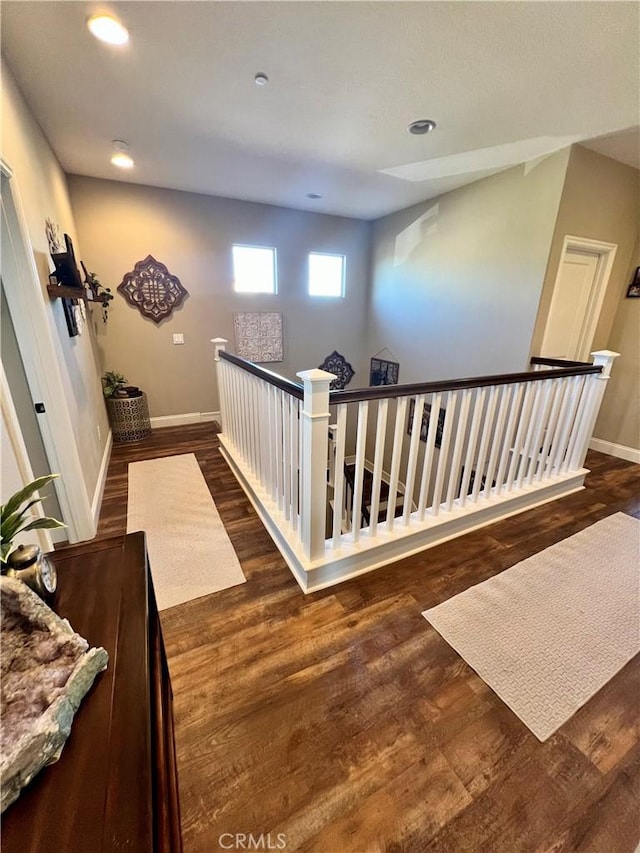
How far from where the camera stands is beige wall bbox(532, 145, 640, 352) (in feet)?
9.60

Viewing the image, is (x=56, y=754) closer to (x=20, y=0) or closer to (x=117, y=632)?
(x=117, y=632)

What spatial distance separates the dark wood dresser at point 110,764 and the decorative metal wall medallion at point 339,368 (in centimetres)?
470

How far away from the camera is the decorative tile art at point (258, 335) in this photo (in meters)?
4.70

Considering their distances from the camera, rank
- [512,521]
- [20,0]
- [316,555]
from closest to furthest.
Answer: [20,0]
[316,555]
[512,521]

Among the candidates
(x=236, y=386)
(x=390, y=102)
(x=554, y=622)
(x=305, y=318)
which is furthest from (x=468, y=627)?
(x=305, y=318)

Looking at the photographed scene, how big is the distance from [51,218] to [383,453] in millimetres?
2963

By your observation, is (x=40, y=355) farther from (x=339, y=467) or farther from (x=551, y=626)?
(x=551, y=626)

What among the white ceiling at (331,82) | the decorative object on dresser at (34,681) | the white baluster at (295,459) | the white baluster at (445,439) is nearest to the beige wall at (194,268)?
the white ceiling at (331,82)

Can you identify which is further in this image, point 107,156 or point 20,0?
point 107,156

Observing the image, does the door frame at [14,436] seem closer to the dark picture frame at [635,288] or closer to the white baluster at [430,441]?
the white baluster at [430,441]

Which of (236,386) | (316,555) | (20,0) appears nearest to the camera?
(20,0)

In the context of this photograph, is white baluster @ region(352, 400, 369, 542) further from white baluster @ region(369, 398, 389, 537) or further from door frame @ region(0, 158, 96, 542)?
door frame @ region(0, 158, 96, 542)

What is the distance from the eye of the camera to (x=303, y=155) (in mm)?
3045

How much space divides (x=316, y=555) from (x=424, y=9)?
2.72 meters
